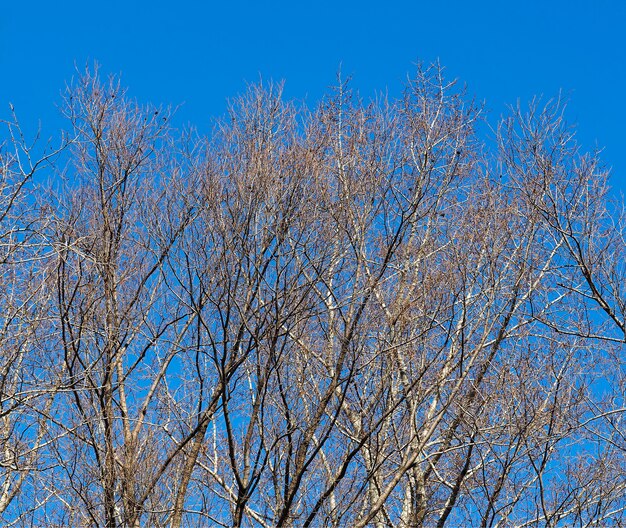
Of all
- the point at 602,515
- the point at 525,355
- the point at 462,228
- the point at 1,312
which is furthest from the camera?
the point at 462,228

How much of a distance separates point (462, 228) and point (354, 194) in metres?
1.34

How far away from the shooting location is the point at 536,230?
8.62 m

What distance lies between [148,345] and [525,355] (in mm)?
4190

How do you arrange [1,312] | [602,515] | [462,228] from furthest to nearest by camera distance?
[462,228] < [602,515] < [1,312]

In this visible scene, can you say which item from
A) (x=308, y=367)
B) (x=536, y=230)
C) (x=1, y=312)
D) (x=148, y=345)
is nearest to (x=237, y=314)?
(x=308, y=367)

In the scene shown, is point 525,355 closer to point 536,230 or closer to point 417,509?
point 536,230

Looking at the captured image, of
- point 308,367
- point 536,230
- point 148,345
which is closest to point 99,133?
point 148,345

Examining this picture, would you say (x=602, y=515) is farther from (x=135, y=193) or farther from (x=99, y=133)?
(x=99, y=133)

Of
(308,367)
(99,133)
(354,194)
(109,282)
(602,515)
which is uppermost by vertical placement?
(99,133)

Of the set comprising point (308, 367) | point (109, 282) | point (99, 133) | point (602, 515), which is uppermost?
point (99, 133)

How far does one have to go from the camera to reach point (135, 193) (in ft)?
31.2

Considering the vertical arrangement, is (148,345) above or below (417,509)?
above

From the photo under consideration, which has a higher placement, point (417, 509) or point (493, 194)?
point (493, 194)

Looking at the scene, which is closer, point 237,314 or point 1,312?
point 1,312
